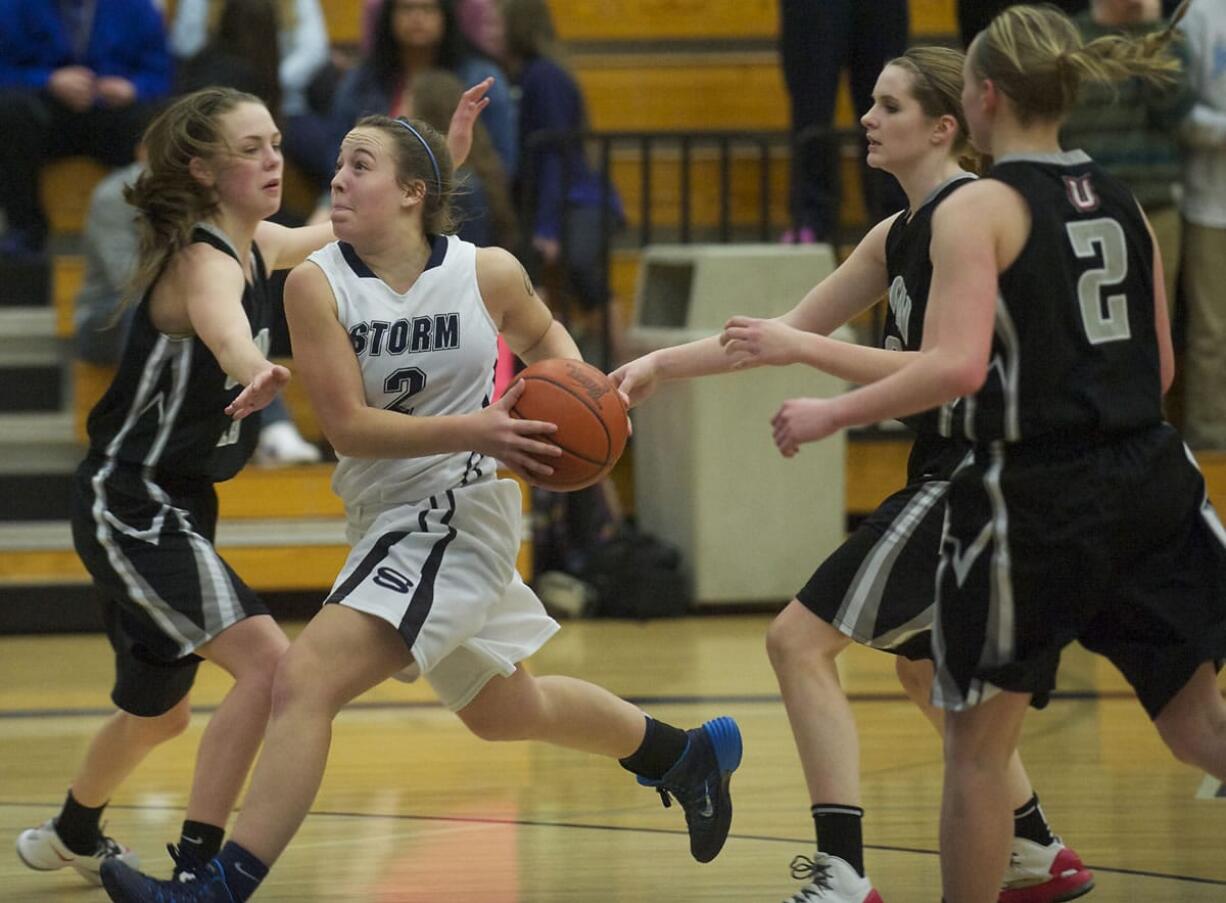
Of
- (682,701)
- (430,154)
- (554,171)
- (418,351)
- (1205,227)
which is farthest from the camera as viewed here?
(554,171)

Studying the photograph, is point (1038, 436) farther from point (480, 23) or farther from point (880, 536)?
point (480, 23)

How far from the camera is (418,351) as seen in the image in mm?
3463

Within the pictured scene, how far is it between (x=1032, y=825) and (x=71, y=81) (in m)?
5.46

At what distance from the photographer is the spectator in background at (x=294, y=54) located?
7.67 meters

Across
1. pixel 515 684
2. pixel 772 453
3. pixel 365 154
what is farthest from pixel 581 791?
pixel 772 453

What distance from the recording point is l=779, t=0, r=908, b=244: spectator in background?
24.2 ft

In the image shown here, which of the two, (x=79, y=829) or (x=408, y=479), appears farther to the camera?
(x=79, y=829)

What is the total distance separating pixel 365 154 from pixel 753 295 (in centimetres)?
384

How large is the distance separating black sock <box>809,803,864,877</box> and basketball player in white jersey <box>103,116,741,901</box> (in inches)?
22.9

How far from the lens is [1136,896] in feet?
12.1

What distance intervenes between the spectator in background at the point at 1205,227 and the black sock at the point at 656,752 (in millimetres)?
4055

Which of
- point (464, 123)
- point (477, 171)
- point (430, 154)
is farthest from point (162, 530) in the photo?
point (477, 171)

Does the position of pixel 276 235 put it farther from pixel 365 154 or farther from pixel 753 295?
pixel 753 295

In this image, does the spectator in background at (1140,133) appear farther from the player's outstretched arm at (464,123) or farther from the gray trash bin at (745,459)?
the player's outstretched arm at (464,123)
